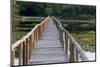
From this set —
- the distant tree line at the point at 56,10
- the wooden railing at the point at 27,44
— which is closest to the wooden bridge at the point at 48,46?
the wooden railing at the point at 27,44

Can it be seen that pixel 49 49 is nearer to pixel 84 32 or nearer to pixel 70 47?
pixel 70 47

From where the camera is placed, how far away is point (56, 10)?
2826mm

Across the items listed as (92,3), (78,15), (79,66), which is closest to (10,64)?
(79,66)

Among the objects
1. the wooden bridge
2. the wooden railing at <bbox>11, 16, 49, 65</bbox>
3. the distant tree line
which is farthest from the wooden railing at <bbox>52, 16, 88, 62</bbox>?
the wooden railing at <bbox>11, 16, 49, 65</bbox>

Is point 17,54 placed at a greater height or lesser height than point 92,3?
lesser

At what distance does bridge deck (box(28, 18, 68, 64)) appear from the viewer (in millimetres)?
2732

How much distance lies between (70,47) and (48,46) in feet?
1.13

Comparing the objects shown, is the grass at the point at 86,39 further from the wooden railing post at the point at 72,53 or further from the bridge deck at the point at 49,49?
the bridge deck at the point at 49,49

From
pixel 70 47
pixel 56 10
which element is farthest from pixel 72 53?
pixel 56 10

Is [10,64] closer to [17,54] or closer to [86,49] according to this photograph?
[17,54]

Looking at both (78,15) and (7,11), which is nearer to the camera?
(7,11)

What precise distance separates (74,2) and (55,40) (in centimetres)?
65

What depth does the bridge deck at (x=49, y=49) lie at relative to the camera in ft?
8.96

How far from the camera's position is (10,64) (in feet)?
8.35
